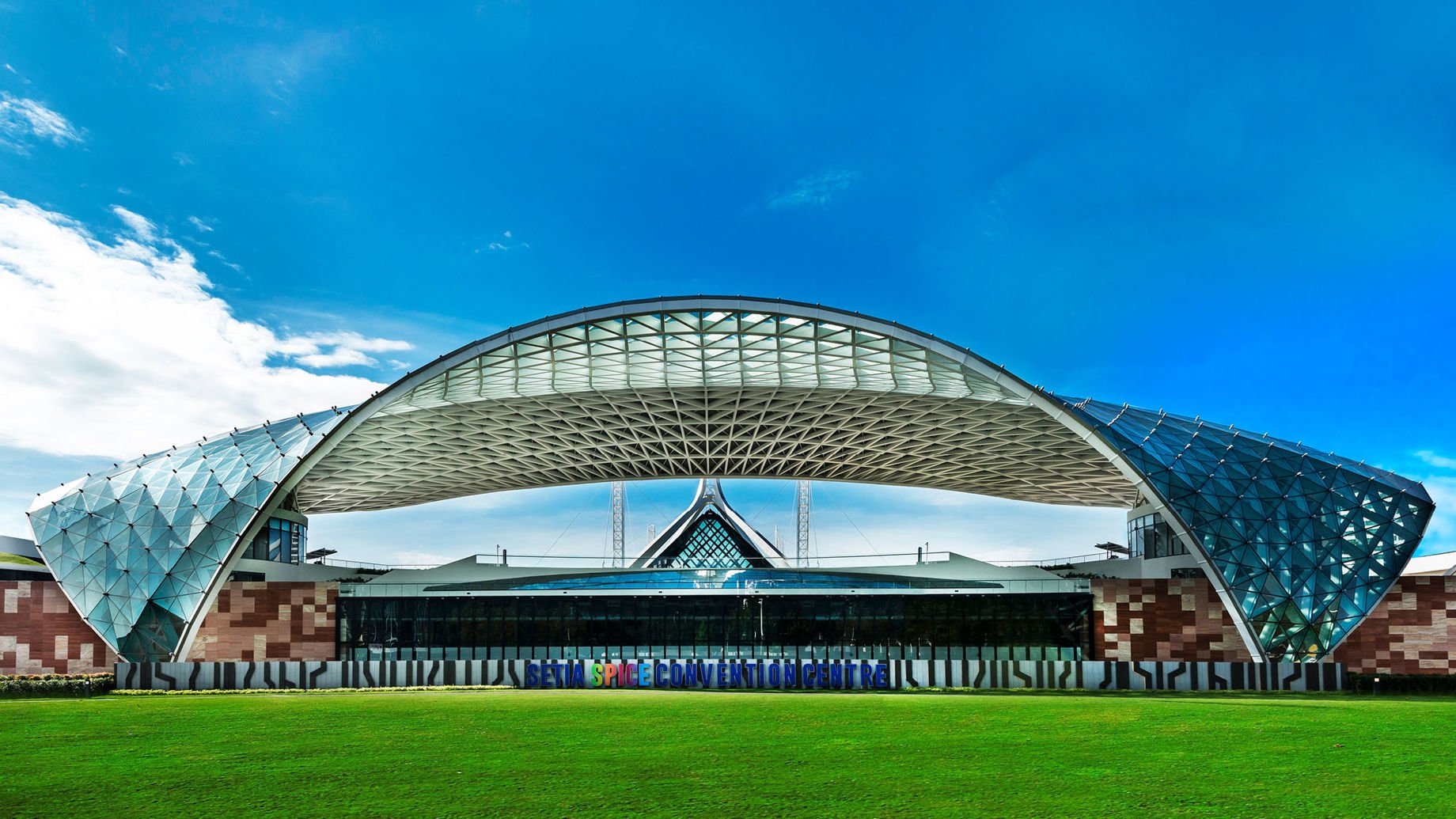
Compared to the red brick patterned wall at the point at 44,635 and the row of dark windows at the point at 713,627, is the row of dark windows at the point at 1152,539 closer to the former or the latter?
the row of dark windows at the point at 713,627

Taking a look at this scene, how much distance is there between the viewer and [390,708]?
99.7ft

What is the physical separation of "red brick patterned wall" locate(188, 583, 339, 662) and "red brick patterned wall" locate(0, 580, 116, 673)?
533 centimetres

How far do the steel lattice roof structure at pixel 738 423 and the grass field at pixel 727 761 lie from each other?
27119 millimetres

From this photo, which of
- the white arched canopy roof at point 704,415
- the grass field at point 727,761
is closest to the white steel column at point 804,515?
the white arched canopy roof at point 704,415

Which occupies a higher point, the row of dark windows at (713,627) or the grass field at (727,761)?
the grass field at (727,761)

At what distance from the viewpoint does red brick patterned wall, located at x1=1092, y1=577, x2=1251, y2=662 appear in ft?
200

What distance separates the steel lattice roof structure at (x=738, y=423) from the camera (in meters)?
55.5

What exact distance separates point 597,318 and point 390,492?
4161 cm

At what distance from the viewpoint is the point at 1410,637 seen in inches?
2224

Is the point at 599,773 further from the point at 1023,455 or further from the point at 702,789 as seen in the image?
the point at 1023,455

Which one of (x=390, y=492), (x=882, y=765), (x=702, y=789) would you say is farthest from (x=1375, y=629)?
(x=390, y=492)

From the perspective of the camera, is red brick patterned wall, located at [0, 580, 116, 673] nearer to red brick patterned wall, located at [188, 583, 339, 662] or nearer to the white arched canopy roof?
red brick patterned wall, located at [188, 583, 339, 662]

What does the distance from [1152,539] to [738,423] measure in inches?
1229

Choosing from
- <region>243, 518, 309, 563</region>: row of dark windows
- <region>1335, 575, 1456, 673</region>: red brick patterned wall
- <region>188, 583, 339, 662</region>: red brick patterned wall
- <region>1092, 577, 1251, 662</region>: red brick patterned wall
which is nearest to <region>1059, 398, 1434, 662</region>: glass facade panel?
<region>1335, 575, 1456, 673</region>: red brick patterned wall
